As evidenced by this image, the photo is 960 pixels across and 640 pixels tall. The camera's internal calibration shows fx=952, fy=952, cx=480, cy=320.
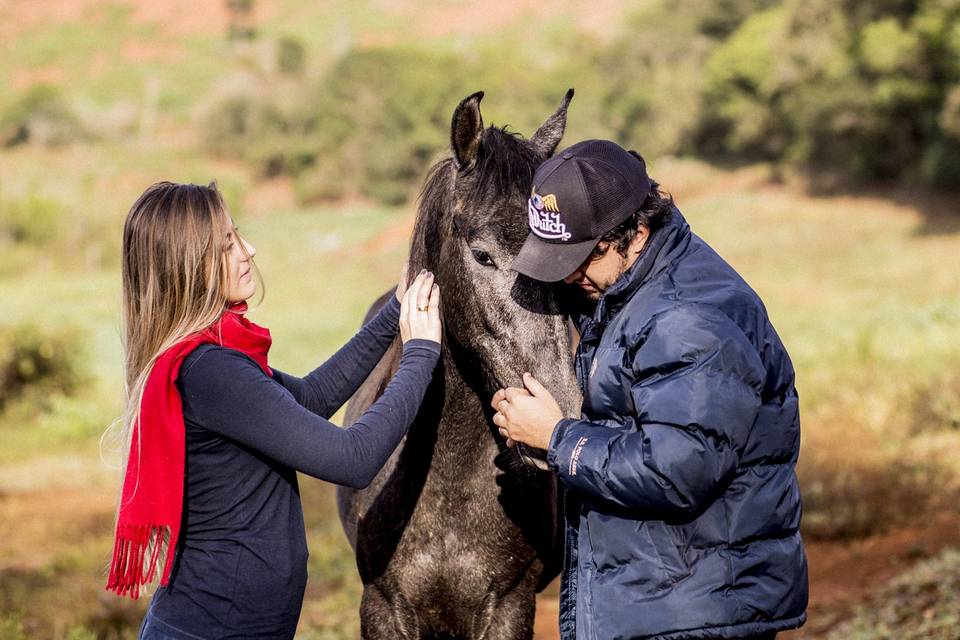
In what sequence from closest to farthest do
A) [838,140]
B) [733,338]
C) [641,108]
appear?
[733,338] < [838,140] < [641,108]

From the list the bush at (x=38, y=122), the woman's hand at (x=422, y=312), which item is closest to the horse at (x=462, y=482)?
the woman's hand at (x=422, y=312)

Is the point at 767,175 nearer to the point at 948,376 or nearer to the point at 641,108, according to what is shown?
the point at 641,108

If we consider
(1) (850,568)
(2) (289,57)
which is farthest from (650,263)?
(2) (289,57)

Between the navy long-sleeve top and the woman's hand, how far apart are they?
0.30 ft

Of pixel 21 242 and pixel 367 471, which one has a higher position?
pixel 367 471

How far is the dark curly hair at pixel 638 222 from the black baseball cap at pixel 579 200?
1.5 inches

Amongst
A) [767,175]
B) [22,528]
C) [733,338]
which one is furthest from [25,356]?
[767,175]

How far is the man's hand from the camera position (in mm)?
2527

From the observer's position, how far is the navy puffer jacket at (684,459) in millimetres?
2215

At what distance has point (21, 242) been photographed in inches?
1497

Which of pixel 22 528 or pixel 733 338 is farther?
pixel 22 528

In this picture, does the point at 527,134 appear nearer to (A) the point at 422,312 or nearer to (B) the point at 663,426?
(A) the point at 422,312

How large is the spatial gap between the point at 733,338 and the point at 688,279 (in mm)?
215

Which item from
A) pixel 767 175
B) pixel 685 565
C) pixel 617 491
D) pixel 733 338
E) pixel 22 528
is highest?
pixel 733 338
